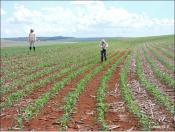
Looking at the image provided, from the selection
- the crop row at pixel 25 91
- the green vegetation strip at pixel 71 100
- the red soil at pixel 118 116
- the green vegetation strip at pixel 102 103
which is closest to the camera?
the red soil at pixel 118 116

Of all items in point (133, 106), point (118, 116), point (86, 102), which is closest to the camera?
point (118, 116)

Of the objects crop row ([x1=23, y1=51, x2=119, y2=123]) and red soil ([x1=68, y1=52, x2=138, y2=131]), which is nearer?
red soil ([x1=68, y1=52, x2=138, y2=131])

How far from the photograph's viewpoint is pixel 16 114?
12.4 m

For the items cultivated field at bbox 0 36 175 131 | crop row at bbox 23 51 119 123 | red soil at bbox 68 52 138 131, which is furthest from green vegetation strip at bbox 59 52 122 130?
crop row at bbox 23 51 119 123

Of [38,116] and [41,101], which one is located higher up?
[41,101]

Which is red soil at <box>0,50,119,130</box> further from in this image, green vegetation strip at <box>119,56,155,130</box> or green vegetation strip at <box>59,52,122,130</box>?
green vegetation strip at <box>119,56,155,130</box>

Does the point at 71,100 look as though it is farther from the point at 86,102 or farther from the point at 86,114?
the point at 86,114

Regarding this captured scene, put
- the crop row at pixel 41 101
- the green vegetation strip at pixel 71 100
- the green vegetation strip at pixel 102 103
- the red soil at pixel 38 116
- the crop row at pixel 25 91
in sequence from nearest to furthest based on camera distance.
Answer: the red soil at pixel 38 116, the green vegetation strip at pixel 102 103, the green vegetation strip at pixel 71 100, the crop row at pixel 41 101, the crop row at pixel 25 91

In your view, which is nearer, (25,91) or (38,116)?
(38,116)

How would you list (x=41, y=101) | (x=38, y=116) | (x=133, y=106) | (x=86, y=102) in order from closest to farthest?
1. (x=38, y=116)
2. (x=133, y=106)
3. (x=41, y=101)
4. (x=86, y=102)

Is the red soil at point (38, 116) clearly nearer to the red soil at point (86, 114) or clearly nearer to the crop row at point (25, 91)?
the crop row at point (25, 91)

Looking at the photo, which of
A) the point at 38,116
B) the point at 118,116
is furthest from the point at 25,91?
the point at 118,116

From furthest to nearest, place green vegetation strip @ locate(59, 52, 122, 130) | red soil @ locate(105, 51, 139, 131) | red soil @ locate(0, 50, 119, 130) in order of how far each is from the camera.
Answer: green vegetation strip @ locate(59, 52, 122, 130), red soil @ locate(105, 51, 139, 131), red soil @ locate(0, 50, 119, 130)

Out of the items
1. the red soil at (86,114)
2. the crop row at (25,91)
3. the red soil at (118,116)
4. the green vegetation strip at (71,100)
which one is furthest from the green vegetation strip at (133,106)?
the crop row at (25,91)
